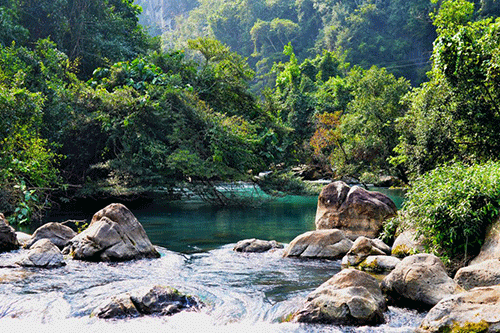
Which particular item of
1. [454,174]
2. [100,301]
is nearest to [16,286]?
[100,301]

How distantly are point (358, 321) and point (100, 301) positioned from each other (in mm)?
4107

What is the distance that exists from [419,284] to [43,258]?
7.38 metres

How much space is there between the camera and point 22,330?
668 cm

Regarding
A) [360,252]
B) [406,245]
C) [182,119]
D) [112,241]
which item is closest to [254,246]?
[360,252]

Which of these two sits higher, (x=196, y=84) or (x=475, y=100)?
(x=196, y=84)

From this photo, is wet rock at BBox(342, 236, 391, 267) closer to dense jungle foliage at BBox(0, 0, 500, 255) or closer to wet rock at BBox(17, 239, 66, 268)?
dense jungle foliage at BBox(0, 0, 500, 255)

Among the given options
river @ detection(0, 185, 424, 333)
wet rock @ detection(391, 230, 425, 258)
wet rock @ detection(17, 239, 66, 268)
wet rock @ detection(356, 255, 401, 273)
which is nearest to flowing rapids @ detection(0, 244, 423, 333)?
river @ detection(0, 185, 424, 333)

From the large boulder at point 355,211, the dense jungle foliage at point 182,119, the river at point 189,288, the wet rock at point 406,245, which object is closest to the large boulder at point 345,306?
the river at point 189,288

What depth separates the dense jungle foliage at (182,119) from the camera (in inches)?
538

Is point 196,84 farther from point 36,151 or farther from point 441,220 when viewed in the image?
point 441,220

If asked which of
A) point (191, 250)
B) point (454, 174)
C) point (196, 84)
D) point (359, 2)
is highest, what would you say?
point (359, 2)

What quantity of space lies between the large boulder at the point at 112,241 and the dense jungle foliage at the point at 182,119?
2.75m

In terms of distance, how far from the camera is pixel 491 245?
28.5ft

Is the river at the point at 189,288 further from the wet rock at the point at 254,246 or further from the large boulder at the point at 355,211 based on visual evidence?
the large boulder at the point at 355,211
